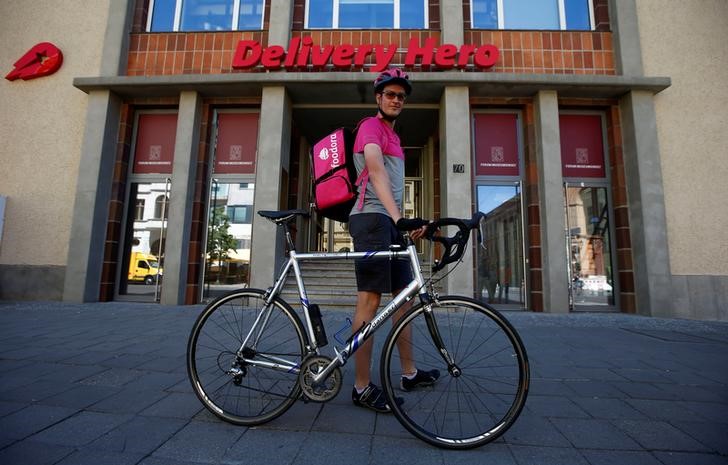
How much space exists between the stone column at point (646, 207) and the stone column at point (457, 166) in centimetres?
338

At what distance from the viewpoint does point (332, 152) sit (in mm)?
2322

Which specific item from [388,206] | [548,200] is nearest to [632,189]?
[548,200]

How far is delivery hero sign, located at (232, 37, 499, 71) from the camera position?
7.95 m

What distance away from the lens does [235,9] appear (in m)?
8.95

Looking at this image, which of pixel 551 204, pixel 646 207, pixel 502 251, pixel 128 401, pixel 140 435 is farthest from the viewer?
pixel 502 251

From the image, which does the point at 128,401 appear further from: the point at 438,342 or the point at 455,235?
the point at 455,235

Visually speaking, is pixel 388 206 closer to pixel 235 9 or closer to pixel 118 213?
pixel 118 213

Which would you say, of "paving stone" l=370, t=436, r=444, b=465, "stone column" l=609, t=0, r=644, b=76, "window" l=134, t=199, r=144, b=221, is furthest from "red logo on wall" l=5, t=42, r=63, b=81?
"stone column" l=609, t=0, r=644, b=76

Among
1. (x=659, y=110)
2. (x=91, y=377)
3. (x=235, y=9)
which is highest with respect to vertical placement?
(x=235, y=9)

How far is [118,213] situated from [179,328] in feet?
16.7

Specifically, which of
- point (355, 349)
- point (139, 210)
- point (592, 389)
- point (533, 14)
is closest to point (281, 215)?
point (355, 349)

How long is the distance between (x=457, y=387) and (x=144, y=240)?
8261 mm

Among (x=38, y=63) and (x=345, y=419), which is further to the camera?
(x=38, y=63)

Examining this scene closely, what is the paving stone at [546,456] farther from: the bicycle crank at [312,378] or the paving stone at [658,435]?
the bicycle crank at [312,378]
